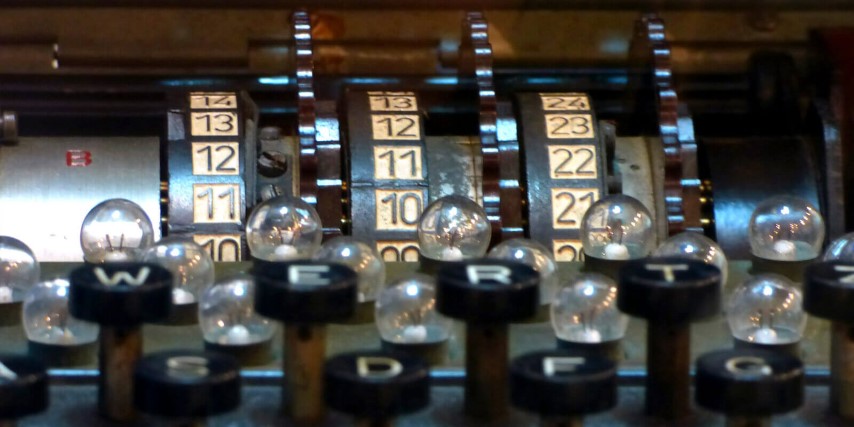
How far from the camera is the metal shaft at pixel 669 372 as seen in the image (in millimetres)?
1150

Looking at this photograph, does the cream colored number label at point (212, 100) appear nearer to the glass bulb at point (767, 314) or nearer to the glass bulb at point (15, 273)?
the glass bulb at point (15, 273)

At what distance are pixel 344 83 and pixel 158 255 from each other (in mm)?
1140

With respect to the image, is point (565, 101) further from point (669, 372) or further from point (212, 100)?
point (669, 372)

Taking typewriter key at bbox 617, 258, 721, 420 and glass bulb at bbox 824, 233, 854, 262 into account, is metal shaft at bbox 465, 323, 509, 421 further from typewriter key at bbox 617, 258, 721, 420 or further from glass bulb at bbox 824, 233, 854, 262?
glass bulb at bbox 824, 233, 854, 262

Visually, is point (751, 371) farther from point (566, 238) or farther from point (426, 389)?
point (566, 238)

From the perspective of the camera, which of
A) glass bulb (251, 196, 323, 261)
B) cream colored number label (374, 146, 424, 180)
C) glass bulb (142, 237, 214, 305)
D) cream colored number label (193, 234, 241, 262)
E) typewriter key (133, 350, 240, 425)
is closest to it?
typewriter key (133, 350, 240, 425)

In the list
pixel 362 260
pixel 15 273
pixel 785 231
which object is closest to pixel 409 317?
pixel 362 260

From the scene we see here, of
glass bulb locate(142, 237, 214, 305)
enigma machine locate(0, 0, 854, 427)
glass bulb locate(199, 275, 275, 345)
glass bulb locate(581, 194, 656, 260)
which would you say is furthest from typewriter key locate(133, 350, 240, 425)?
glass bulb locate(581, 194, 656, 260)

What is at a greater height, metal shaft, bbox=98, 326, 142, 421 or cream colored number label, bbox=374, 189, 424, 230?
cream colored number label, bbox=374, 189, 424, 230

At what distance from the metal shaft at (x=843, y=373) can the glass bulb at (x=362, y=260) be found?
52 cm

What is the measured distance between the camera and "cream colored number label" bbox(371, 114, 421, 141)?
7.29 ft

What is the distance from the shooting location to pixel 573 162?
2199mm


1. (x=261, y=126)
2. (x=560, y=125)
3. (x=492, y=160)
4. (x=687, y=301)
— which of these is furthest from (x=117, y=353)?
(x=261, y=126)

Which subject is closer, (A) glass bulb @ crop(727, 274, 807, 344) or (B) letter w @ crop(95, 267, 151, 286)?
(B) letter w @ crop(95, 267, 151, 286)
